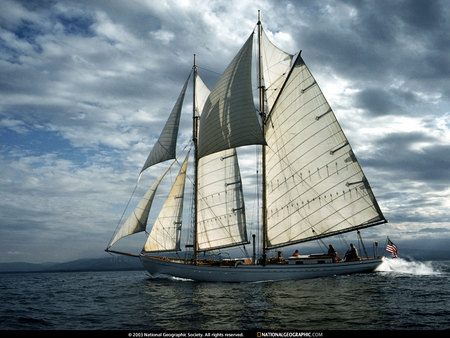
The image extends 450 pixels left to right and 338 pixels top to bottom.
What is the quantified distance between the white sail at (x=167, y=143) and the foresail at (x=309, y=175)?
1131 cm

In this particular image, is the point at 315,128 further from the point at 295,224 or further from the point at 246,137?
the point at 295,224

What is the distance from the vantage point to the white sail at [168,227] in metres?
39.9

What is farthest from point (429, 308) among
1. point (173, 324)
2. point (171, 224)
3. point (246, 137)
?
point (171, 224)

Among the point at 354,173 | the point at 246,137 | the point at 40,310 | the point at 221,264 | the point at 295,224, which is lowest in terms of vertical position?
the point at 40,310

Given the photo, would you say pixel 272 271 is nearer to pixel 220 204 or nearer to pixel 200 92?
pixel 220 204

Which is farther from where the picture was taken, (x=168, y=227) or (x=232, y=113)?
(x=168, y=227)

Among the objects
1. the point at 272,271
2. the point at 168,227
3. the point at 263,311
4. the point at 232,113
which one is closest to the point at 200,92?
the point at 232,113

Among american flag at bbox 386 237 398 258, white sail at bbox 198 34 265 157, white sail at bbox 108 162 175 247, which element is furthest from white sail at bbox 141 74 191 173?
american flag at bbox 386 237 398 258

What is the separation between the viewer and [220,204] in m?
39.2

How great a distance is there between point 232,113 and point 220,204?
10.8 metres

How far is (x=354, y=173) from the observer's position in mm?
34312

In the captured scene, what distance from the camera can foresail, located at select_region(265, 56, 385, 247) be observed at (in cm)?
3431
